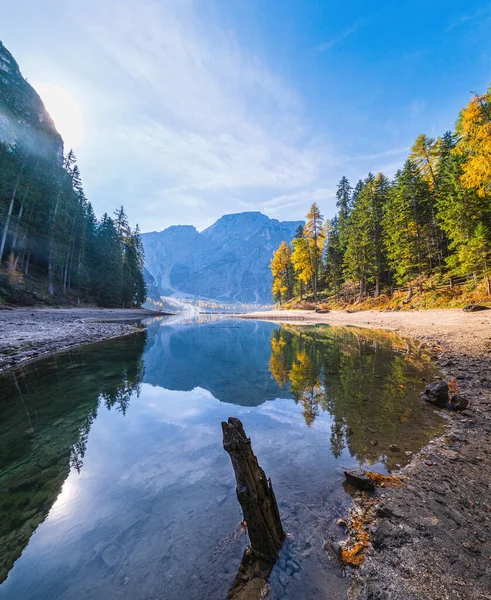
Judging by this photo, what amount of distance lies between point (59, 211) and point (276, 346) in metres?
45.4

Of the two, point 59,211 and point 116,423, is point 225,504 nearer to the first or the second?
point 116,423

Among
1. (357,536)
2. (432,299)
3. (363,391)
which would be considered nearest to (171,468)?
(357,536)

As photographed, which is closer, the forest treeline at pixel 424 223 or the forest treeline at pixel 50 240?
the forest treeline at pixel 424 223

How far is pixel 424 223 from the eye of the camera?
101 feet

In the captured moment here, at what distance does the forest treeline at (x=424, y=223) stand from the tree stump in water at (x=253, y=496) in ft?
56.1

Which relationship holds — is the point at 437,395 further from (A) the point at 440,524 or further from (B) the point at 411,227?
(B) the point at 411,227

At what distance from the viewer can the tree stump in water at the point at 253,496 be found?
101 inches

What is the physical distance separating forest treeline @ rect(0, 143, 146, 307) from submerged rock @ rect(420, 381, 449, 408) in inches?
1464

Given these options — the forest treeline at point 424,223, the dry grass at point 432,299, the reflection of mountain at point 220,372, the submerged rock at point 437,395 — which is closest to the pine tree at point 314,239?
the forest treeline at point 424,223

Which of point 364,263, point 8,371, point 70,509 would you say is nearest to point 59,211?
point 8,371

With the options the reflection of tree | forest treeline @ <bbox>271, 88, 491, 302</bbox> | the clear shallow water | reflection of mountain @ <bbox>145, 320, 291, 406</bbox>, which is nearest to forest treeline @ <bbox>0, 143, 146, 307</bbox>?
reflection of mountain @ <bbox>145, 320, 291, 406</bbox>

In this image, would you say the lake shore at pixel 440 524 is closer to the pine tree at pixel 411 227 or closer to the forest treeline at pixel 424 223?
the forest treeline at pixel 424 223

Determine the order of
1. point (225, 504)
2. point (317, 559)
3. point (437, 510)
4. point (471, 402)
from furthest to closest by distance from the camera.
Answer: point (471, 402) → point (225, 504) → point (437, 510) → point (317, 559)

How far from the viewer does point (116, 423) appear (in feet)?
19.9
